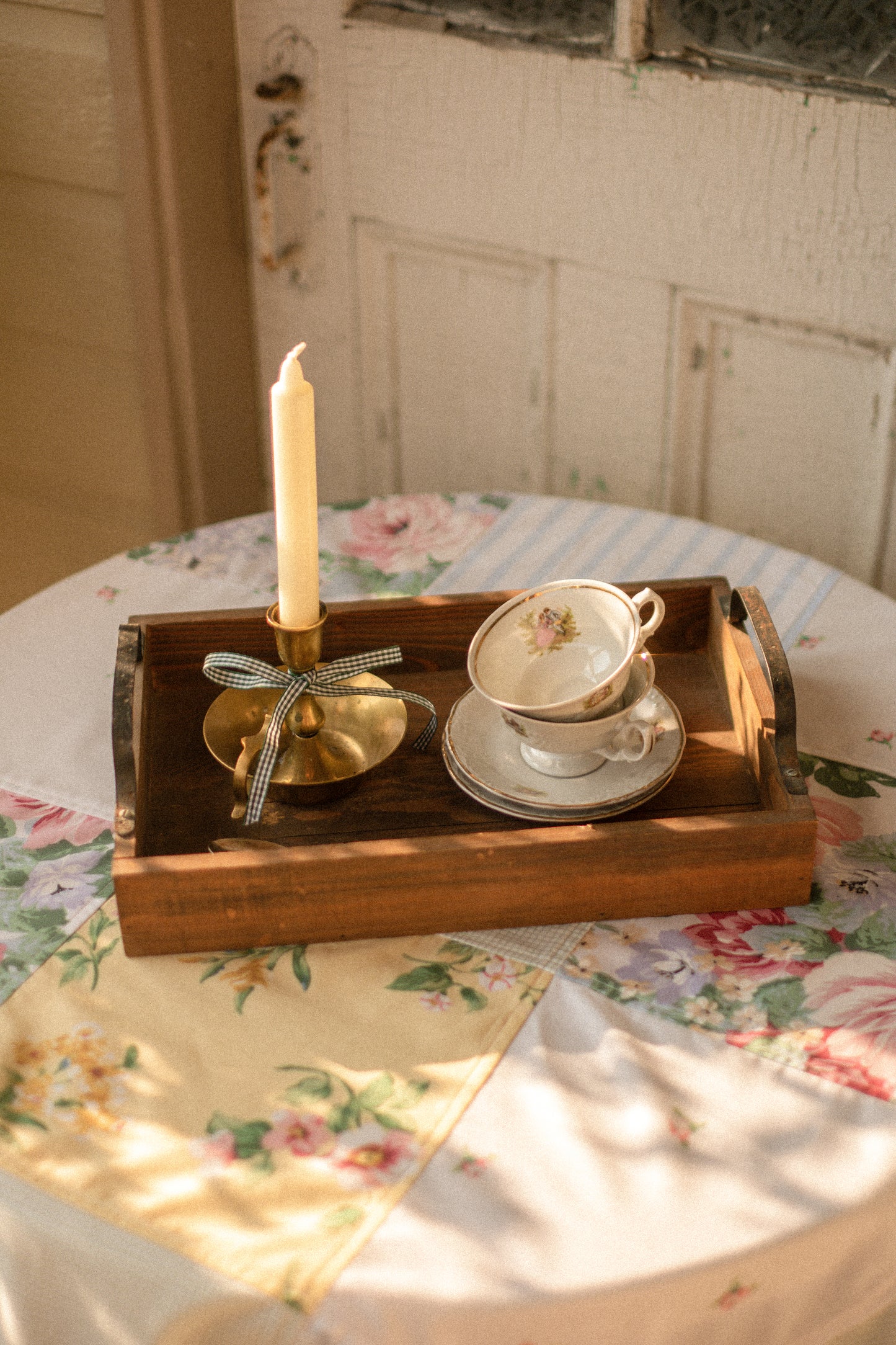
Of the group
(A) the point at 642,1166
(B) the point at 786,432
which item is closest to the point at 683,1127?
(A) the point at 642,1166

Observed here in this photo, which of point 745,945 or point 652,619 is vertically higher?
point 652,619

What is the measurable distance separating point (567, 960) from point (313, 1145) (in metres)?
0.22

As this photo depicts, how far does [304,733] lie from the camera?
3.33ft

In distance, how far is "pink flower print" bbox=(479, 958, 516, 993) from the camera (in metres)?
0.89

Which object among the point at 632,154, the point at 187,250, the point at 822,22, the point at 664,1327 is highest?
the point at 822,22

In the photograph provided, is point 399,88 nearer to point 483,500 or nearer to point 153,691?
point 483,500

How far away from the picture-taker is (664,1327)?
712 millimetres

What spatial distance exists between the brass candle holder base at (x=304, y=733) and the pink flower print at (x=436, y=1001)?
194 mm

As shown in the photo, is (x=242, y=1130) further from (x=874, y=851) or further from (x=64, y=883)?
(x=874, y=851)

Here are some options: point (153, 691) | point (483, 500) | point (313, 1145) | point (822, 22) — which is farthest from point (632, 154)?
point (313, 1145)

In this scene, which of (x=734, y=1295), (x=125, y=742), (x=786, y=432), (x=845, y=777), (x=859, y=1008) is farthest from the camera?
(x=786, y=432)

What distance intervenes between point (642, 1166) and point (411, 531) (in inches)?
32.4

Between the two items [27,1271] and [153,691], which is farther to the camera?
[153,691]

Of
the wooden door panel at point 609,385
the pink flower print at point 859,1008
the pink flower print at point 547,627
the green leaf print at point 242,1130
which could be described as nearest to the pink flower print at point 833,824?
the pink flower print at point 859,1008
